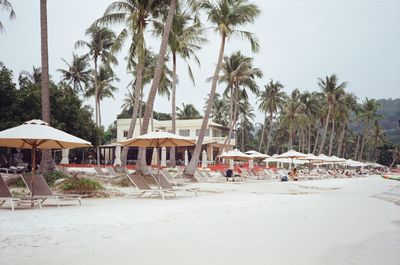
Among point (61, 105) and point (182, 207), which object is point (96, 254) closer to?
point (182, 207)

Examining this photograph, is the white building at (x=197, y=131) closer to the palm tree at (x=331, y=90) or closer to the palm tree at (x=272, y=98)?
the palm tree at (x=272, y=98)

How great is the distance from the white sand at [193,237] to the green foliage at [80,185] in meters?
3.09

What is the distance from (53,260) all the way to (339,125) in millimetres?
68373

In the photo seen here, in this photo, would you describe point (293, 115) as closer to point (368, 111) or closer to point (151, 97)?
point (368, 111)

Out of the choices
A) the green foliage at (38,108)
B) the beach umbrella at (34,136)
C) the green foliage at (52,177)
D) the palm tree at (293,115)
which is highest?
the palm tree at (293,115)

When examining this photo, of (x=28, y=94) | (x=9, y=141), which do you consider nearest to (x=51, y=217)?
(x=9, y=141)

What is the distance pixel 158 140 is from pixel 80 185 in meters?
2.75

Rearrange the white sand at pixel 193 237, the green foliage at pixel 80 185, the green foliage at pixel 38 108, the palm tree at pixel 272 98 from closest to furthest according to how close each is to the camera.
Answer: the white sand at pixel 193 237 < the green foliage at pixel 80 185 < the green foliage at pixel 38 108 < the palm tree at pixel 272 98

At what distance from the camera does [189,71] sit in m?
25.7

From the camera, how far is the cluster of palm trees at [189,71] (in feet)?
62.0

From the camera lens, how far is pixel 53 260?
445cm

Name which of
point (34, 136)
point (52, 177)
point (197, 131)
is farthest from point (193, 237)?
point (197, 131)

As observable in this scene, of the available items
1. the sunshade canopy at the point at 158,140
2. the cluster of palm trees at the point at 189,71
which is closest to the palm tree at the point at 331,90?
the cluster of palm trees at the point at 189,71

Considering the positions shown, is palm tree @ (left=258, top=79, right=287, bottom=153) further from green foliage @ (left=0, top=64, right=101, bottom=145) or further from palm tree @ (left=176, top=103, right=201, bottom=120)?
green foliage @ (left=0, top=64, right=101, bottom=145)
